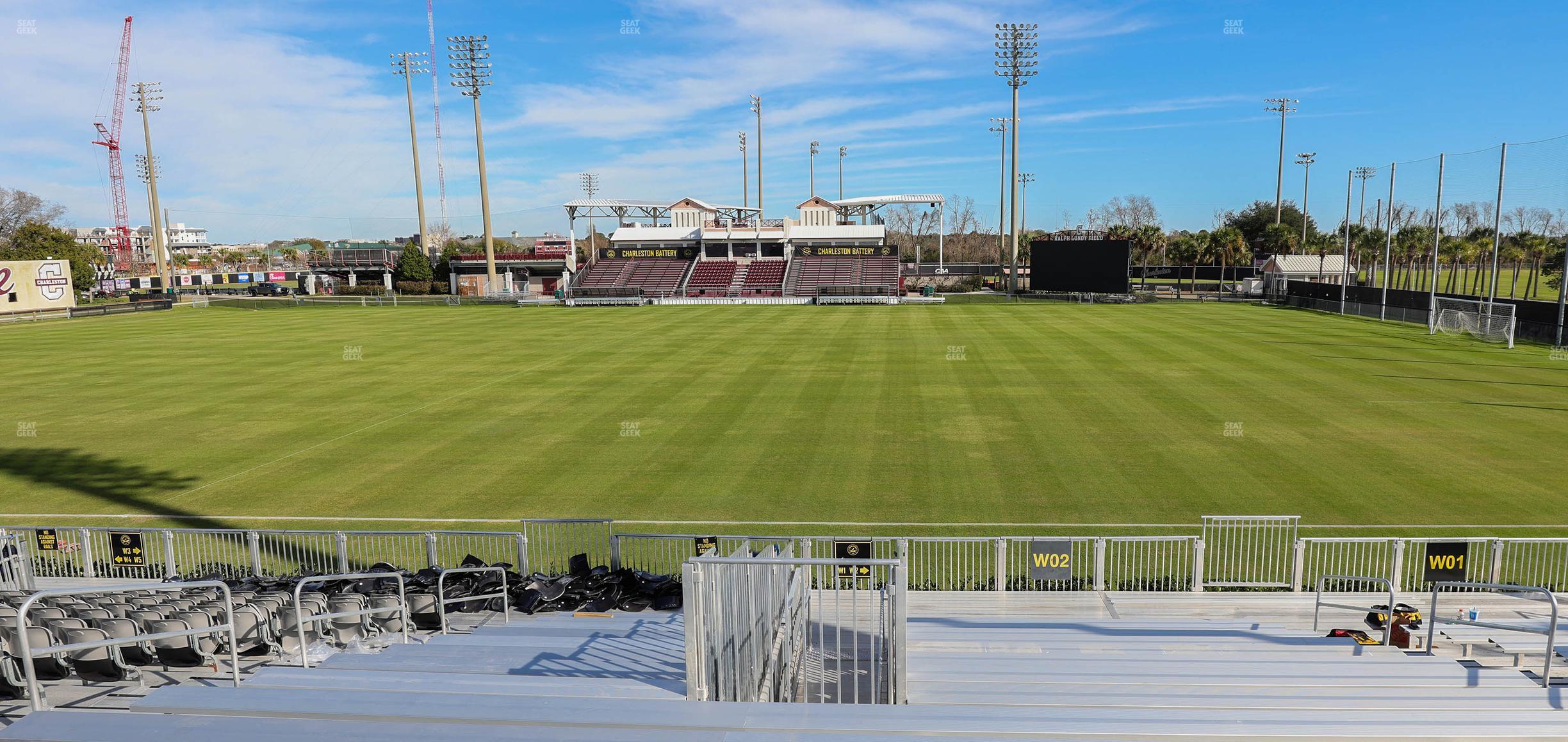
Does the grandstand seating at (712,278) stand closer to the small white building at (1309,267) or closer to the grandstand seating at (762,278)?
the grandstand seating at (762,278)

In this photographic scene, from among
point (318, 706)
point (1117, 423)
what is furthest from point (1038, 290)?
point (318, 706)

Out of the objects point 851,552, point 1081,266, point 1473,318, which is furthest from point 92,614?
point 1081,266

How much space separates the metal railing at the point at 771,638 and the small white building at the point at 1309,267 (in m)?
101

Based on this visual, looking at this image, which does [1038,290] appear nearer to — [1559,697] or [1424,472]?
[1424,472]

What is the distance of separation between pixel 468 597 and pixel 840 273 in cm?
7845

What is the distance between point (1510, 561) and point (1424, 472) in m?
5.81

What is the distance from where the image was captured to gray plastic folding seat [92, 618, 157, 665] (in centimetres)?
763

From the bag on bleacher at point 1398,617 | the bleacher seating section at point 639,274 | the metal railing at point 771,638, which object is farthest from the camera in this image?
the bleacher seating section at point 639,274

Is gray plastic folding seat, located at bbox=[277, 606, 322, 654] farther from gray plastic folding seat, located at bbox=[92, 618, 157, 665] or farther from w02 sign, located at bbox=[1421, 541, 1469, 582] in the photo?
w02 sign, located at bbox=[1421, 541, 1469, 582]

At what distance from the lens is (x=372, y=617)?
1063 cm

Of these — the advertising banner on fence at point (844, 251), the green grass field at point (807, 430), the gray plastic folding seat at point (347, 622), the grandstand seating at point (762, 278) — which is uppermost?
the advertising banner on fence at point (844, 251)

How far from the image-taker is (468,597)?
11766mm

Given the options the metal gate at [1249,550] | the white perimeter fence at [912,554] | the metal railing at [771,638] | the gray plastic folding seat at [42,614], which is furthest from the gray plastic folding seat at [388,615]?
the metal gate at [1249,550]

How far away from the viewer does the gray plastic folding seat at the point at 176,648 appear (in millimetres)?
7988
